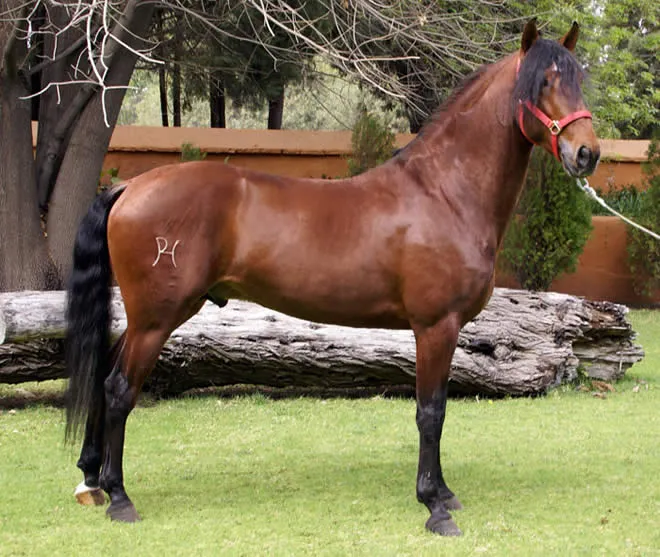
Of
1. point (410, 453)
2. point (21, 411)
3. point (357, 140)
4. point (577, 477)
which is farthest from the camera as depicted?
point (357, 140)

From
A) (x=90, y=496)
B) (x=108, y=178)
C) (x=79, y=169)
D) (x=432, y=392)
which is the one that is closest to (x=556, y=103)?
(x=432, y=392)

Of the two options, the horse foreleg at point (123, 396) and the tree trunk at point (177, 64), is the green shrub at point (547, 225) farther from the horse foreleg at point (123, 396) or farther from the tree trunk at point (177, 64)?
the horse foreleg at point (123, 396)

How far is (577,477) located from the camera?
17.9 feet

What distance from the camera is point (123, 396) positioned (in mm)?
4688

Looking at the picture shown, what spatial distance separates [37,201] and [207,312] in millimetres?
3075

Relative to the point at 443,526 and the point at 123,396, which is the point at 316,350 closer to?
the point at 123,396

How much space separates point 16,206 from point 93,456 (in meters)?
5.13

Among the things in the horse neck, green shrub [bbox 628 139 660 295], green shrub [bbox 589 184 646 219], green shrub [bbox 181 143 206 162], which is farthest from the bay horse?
green shrub [bbox 589 184 646 219]

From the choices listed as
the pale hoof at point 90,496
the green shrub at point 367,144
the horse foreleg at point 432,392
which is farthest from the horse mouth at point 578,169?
the green shrub at point 367,144

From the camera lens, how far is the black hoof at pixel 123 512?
15.2 feet

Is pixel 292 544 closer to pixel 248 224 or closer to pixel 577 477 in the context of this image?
pixel 248 224

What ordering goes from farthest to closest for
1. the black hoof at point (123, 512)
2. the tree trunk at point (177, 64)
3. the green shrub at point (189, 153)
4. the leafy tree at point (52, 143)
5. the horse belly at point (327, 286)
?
1. the green shrub at point (189, 153)
2. the tree trunk at point (177, 64)
3. the leafy tree at point (52, 143)
4. the horse belly at point (327, 286)
5. the black hoof at point (123, 512)

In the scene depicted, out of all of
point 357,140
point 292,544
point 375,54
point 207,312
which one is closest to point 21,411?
point 207,312

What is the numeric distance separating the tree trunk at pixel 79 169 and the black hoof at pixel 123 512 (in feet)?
17.4
